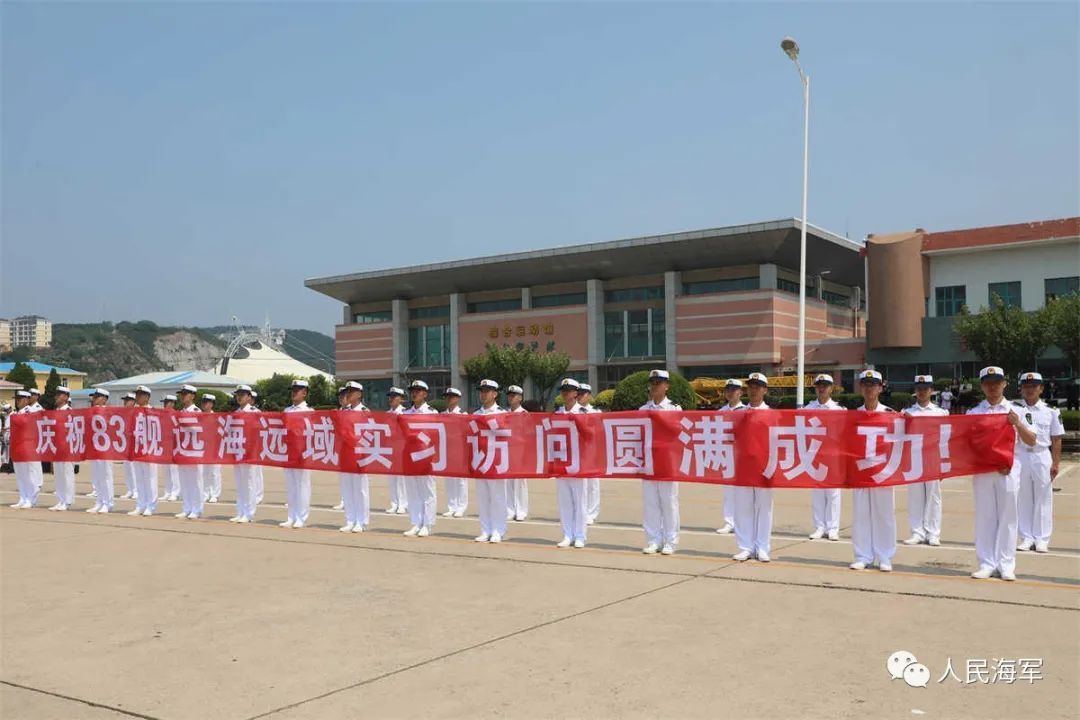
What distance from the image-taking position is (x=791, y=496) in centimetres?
1449

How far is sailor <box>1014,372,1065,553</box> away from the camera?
837 cm

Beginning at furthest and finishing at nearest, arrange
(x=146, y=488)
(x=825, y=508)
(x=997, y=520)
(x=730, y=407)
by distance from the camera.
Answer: (x=146, y=488)
(x=730, y=407)
(x=825, y=508)
(x=997, y=520)

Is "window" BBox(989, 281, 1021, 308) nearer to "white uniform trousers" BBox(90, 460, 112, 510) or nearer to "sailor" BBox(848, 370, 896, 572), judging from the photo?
"sailor" BBox(848, 370, 896, 572)

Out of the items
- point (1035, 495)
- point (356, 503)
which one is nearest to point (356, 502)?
point (356, 503)

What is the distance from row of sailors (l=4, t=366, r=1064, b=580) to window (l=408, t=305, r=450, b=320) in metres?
51.8

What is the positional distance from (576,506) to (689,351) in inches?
1701

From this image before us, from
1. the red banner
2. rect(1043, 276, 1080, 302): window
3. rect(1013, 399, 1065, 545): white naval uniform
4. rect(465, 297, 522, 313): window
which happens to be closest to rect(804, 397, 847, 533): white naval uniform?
the red banner

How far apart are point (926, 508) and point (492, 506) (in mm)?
4438

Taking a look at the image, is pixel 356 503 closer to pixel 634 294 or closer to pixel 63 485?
pixel 63 485

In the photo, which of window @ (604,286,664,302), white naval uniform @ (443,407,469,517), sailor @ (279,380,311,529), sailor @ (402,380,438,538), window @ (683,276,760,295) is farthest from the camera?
window @ (604,286,664,302)

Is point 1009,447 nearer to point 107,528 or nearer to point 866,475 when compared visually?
point 866,475

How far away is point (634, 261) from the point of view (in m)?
53.3

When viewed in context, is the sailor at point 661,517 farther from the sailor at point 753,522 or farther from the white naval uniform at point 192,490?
the white naval uniform at point 192,490

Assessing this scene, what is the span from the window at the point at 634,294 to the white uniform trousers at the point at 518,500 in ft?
142
